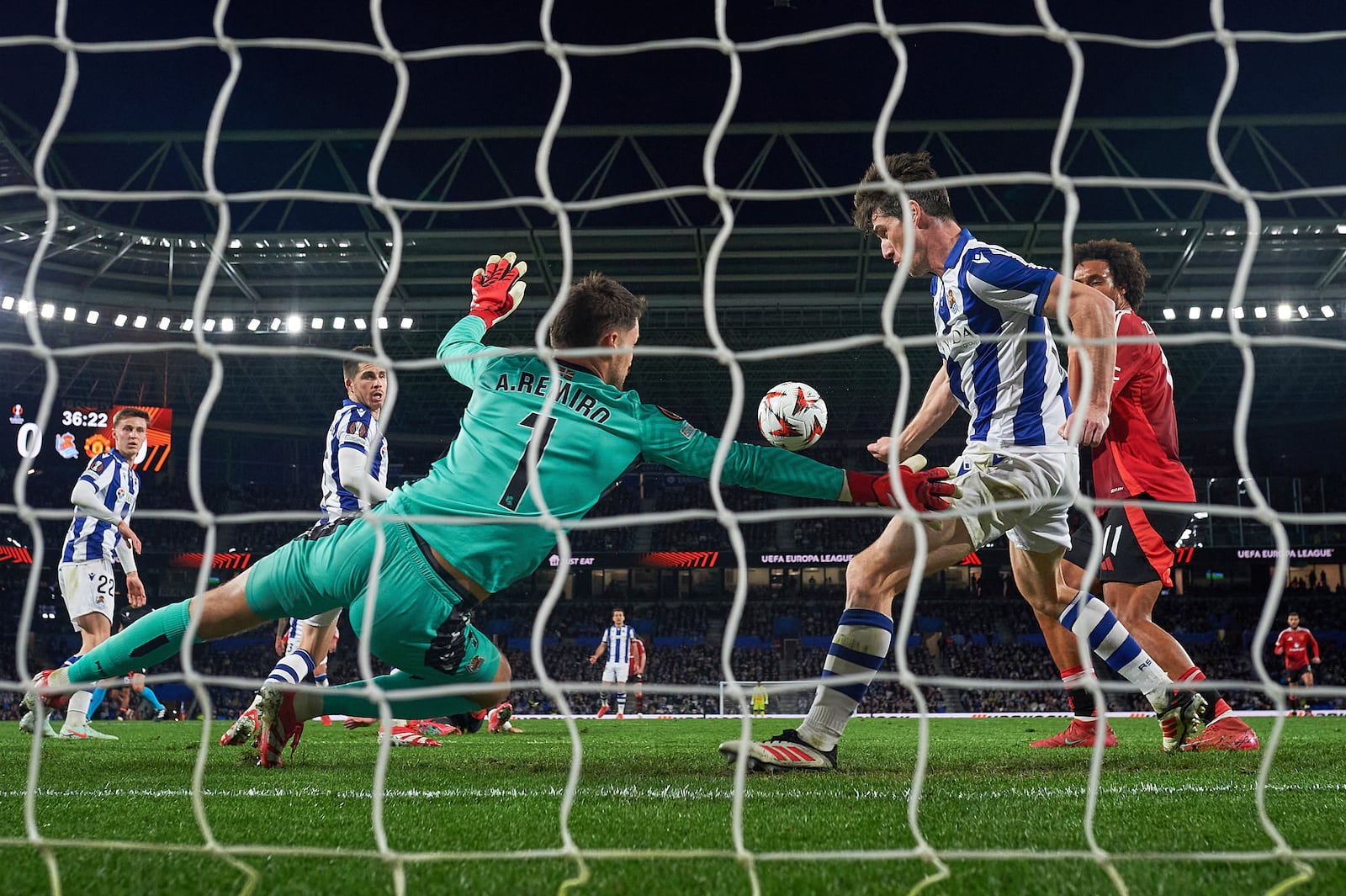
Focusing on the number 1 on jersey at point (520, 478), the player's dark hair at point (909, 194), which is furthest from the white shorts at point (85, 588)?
the player's dark hair at point (909, 194)

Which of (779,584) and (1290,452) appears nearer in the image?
(779,584)

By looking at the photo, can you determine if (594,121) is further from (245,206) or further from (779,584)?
(779,584)

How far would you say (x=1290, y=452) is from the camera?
3425cm

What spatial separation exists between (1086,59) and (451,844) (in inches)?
561

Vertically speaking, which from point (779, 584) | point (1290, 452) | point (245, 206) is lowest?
point (779, 584)

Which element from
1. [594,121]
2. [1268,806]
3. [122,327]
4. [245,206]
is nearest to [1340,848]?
[1268,806]

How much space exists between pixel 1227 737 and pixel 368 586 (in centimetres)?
410

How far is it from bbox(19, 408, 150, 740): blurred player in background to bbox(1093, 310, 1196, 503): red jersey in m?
6.52

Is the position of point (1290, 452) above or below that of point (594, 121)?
below

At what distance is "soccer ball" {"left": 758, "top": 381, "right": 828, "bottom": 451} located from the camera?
13.1ft

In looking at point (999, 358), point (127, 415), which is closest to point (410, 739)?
point (127, 415)

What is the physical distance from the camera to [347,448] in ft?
20.0

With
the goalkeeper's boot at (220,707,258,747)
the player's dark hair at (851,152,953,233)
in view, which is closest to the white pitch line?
the goalkeeper's boot at (220,707,258,747)

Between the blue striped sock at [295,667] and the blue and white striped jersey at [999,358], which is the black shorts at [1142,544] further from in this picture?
the blue striped sock at [295,667]
